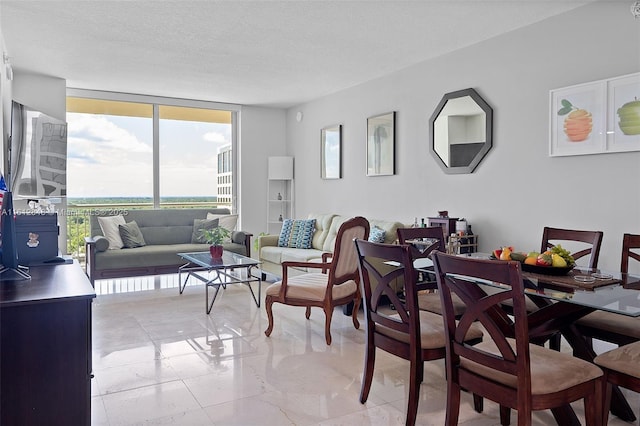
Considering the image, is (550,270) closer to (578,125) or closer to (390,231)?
(578,125)

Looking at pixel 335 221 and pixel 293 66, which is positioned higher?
pixel 293 66

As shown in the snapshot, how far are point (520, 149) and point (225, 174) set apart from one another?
4.97m

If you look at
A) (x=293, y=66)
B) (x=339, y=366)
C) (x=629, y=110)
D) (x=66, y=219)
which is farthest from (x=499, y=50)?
(x=66, y=219)

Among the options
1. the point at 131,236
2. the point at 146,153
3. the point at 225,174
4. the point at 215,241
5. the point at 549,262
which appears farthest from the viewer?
the point at 225,174

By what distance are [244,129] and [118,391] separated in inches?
219

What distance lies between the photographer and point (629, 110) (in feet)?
11.0

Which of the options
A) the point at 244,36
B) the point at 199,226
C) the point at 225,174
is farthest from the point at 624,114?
the point at 225,174

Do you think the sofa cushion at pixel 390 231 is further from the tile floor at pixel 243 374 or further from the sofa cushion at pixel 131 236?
the sofa cushion at pixel 131 236

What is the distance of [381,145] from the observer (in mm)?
5738

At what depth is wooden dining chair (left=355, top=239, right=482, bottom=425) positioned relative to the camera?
2273 millimetres

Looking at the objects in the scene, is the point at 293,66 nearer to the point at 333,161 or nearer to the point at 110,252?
the point at 333,161

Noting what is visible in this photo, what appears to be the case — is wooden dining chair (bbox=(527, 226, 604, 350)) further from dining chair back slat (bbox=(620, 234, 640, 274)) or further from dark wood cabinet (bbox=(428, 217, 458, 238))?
dark wood cabinet (bbox=(428, 217, 458, 238))

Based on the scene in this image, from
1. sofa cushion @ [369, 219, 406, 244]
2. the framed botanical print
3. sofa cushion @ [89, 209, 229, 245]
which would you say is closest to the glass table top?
sofa cushion @ [369, 219, 406, 244]

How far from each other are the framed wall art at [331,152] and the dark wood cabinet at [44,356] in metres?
5.03
